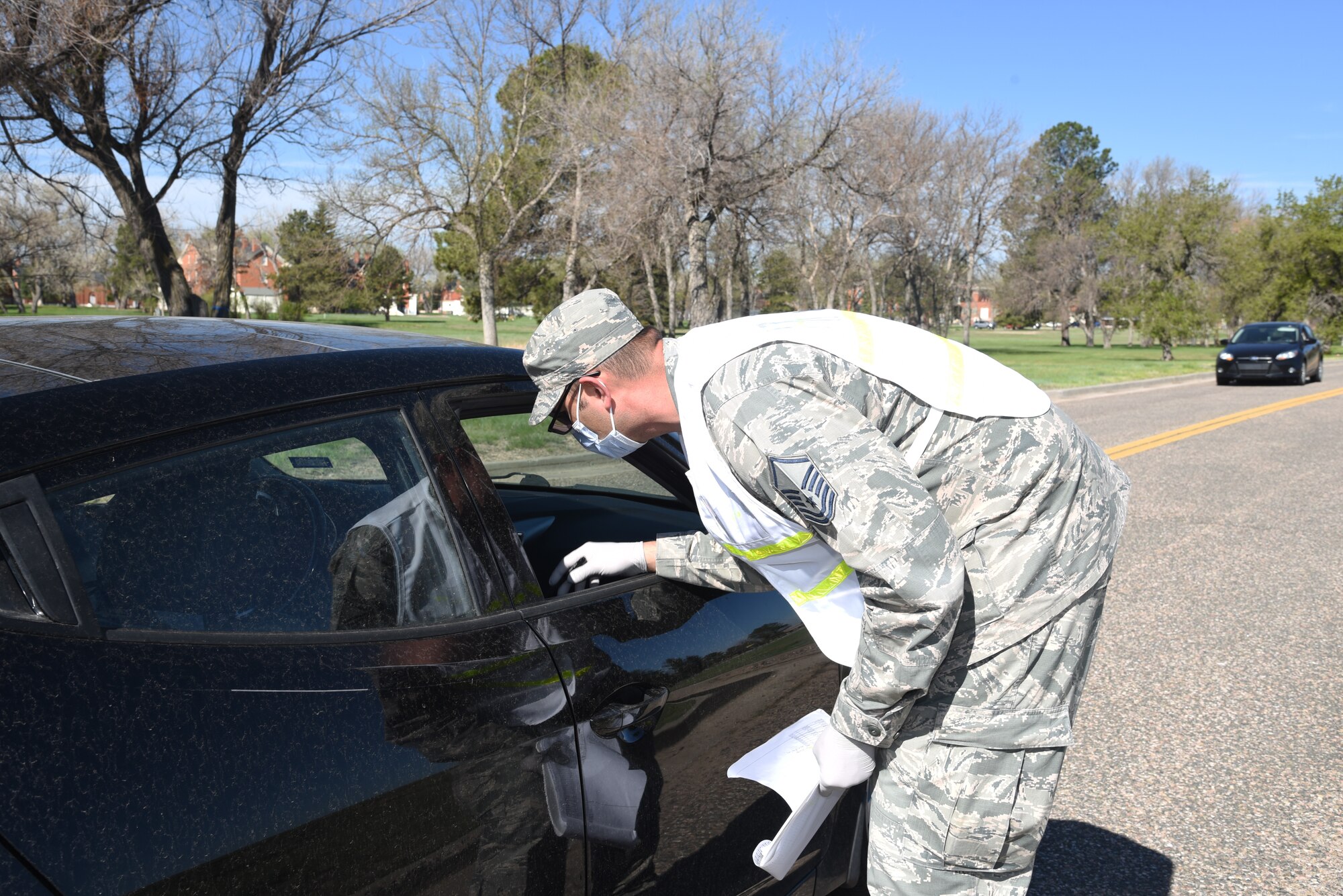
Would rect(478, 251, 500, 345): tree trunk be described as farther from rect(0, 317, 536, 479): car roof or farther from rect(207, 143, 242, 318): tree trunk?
rect(0, 317, 536, 479): car roof

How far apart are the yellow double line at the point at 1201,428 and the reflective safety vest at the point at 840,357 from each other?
29.2 ft

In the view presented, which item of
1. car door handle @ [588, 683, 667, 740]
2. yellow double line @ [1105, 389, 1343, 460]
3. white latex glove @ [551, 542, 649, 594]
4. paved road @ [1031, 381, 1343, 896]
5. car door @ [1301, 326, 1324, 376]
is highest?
white latex glove @ [551, 542, 649, 594]

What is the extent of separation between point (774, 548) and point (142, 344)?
1182 mm

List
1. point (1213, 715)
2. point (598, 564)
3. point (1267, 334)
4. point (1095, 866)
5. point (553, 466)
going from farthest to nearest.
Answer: point (1267, 334) < point (1213, 715) < point (1095, 866) < point (553, 466) < point (598, 564)

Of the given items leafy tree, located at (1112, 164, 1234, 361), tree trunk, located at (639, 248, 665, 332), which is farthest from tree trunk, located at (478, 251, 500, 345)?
leafy tree, located at (1112, 164, 1234, 361)

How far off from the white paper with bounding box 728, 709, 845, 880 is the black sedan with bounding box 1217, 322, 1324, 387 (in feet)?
88.1

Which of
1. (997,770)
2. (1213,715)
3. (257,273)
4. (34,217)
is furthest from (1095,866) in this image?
(257,273)

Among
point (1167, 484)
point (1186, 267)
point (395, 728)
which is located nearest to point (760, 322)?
point (395, 728)

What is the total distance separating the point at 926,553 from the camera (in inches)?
60.3

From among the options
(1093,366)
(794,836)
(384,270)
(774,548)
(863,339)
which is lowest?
(1093,366)

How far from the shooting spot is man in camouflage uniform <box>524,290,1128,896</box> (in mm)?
1555

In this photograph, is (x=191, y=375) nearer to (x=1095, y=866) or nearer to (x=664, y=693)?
(x=664, y=693)

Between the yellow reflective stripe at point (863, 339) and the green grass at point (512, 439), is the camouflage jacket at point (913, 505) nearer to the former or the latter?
the yellow reflective stripe at point (863, 339)

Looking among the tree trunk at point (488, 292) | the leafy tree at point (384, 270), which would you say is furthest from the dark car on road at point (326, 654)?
the tree trunk at point (488, 292)
